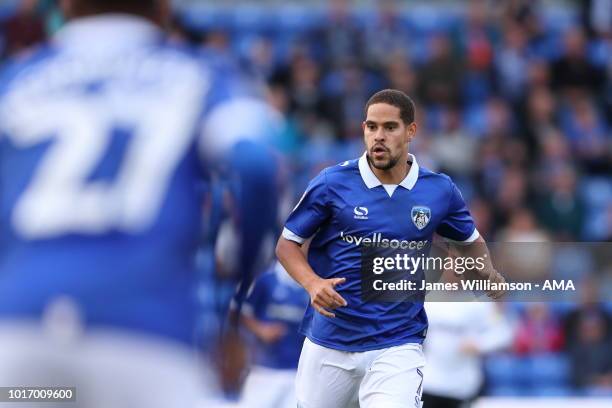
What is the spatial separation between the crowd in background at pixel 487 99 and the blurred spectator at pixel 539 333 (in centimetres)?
2

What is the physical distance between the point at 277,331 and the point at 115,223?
18.3ft

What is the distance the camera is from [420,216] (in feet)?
22.7

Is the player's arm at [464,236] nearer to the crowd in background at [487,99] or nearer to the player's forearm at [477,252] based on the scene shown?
the player's forearm at [477,252]

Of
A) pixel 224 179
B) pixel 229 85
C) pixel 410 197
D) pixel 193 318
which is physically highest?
pixel 410 197

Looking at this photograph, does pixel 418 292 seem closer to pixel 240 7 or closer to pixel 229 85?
pixel 229 85

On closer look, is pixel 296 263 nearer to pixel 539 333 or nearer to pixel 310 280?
pixel 310 280

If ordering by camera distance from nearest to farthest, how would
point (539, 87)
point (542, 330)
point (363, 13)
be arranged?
1. point (542, 330)
2. point (539, 87)
3. point (363, 13)

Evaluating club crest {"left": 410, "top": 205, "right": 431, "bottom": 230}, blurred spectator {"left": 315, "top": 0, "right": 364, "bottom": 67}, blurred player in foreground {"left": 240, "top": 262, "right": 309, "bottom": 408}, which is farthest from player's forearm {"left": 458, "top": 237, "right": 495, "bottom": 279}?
blurred spectator {"left": 315, "top": 0, "right": 364, "bottom": 67}

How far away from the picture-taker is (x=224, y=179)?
3373 mm

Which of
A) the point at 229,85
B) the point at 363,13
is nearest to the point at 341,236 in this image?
the point at 229,85

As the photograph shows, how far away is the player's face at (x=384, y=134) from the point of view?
22.8ft

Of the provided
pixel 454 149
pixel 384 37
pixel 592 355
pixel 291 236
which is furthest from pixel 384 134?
pixel 384 37

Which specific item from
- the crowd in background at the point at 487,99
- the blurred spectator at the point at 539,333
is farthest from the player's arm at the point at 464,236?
the blurred spectator at the point at 539,333

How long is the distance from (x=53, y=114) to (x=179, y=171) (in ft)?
1.16
